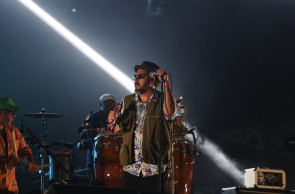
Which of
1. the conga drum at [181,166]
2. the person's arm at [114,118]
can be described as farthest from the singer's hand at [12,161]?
the conga drum at [181,166]

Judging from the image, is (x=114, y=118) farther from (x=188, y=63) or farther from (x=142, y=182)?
(x=188, y=63)

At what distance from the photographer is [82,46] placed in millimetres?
9141

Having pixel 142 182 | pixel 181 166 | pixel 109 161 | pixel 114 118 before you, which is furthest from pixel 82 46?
pixel 142 182

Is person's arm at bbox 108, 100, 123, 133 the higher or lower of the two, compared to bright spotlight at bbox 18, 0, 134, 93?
lower

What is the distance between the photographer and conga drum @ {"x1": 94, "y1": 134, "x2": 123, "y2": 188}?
5.43 meters

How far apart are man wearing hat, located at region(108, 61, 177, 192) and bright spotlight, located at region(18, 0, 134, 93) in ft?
18.4

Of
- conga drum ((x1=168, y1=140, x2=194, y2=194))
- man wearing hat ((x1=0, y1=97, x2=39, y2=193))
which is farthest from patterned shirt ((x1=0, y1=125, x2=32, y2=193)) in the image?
conga drum ((x1=168, y1=140, x2=194, y2=194))

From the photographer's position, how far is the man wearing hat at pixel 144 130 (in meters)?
3.28

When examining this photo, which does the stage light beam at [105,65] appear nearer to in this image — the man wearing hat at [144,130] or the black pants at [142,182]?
the man wearing hat at [144,130]

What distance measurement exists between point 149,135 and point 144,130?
8cm

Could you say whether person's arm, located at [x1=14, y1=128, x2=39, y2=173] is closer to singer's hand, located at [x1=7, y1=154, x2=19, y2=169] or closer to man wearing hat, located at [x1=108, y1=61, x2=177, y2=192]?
singer's hand, located at [x1=7, y1=154, x2=19, y2=169]

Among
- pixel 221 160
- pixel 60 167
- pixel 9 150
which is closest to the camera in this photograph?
pixel 9 150

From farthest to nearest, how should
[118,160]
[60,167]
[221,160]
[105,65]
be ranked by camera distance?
1. [105,65]
2. [221,160]
3. [60,167]
4. [118,160]

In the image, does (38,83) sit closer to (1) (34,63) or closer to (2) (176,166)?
(1) (34,63)
